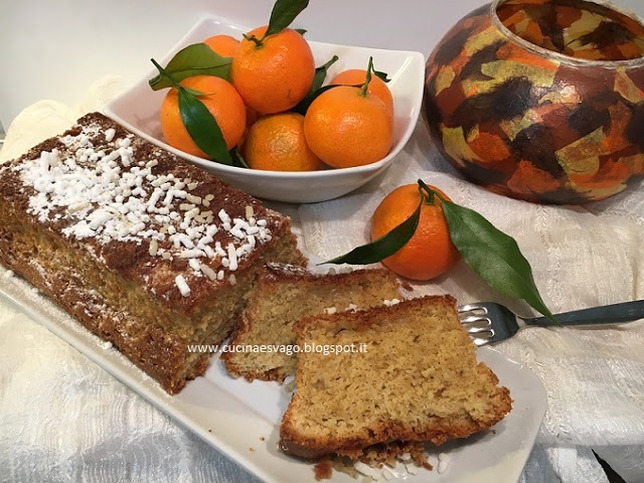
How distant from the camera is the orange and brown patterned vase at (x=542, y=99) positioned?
118 cm

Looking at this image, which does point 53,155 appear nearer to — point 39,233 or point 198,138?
point 39,233

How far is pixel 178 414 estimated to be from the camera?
36.8 inches

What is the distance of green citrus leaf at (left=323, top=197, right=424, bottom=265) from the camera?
42.9 inches

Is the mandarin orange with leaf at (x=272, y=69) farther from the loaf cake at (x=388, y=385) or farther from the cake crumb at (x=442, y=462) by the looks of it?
the cake crumb at (x=442, y=462)

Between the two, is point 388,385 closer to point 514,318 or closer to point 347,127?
point 514,318

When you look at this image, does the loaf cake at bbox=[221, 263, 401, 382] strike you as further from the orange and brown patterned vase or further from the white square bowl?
the orange and brown patterned vase

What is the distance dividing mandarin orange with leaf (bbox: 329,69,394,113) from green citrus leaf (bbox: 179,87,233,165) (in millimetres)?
317

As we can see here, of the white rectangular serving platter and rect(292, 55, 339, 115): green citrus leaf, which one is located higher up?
rect(292, 55, 339, 115): green citrus leaf

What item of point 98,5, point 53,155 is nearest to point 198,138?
point 53,155

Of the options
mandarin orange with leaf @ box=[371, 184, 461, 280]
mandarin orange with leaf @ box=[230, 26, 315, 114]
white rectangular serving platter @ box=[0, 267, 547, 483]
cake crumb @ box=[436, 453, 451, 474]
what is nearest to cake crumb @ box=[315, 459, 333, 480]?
white rectangular serving platter @ box=[0, 267, 547, 483]

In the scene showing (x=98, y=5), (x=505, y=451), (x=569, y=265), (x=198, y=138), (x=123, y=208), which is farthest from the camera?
(x=98, y=5)

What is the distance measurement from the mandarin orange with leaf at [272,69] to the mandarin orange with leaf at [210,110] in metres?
0.03

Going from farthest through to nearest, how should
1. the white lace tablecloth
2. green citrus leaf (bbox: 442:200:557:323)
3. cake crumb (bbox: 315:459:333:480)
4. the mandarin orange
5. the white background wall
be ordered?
the white background wall, the mandarin orange, green citrus leaf (bbox: 442:200:557:323), the white lace tablecloth, cake crumb (bbox: 315:459:333:480)

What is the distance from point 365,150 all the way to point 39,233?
23.3 inches
